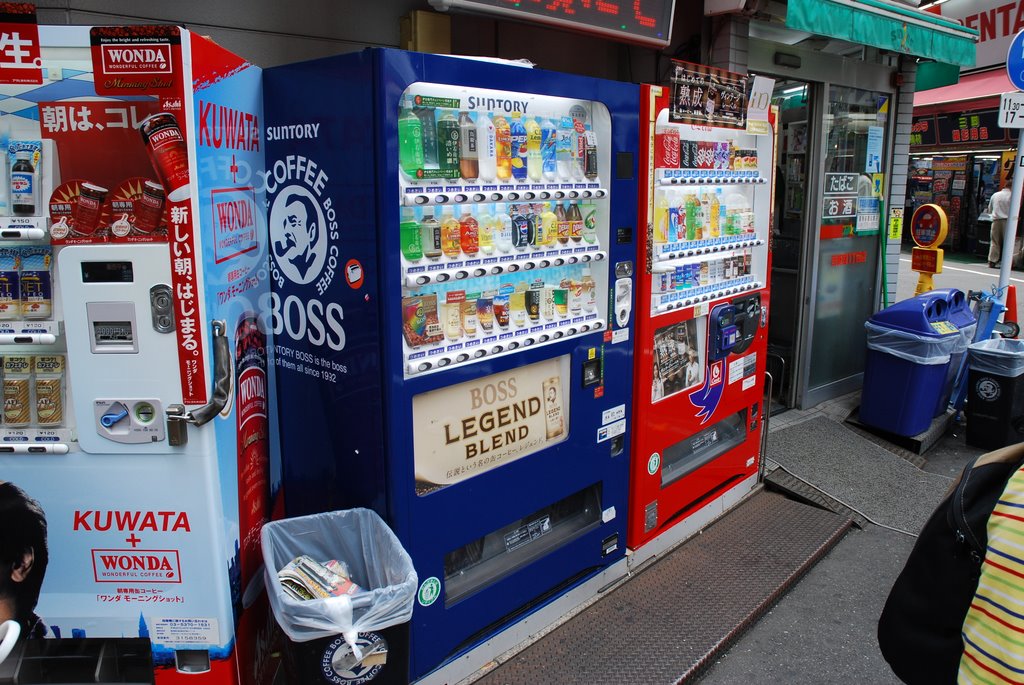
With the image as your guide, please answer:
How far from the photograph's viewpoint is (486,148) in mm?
2820

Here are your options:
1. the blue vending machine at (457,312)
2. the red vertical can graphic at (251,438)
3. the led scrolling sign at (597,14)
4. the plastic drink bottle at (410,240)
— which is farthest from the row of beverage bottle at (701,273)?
the red vertical can graphic at (251,438)

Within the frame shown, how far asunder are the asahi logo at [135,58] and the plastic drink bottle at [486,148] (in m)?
1.14

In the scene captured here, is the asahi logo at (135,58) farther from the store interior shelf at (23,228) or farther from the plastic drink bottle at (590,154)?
the plastic drink bottle at (590,154)

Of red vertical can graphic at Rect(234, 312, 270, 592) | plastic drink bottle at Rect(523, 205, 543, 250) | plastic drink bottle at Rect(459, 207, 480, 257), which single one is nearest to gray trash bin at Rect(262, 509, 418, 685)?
red vertical can graphic at Rect(234, 312, 270, 592)

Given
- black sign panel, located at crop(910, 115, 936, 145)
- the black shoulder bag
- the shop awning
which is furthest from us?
black sign panel, located at crop(910, 115, 936, 145)

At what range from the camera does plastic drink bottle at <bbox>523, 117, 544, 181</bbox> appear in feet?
9.72

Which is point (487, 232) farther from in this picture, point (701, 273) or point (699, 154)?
point (701, 273)

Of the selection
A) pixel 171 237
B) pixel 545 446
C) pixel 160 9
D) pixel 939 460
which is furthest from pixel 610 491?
pixel 939 460

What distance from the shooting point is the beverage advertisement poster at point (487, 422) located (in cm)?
275

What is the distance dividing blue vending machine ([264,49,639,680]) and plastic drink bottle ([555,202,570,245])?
0.01 metres

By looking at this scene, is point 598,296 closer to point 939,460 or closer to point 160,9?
point 160,9

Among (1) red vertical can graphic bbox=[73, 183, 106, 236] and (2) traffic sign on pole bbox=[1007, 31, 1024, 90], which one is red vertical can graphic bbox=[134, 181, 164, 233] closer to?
(1) red vertical can graphic bbox=[73, 183, 106, 236]

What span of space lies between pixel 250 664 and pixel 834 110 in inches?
221

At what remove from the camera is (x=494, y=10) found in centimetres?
327
